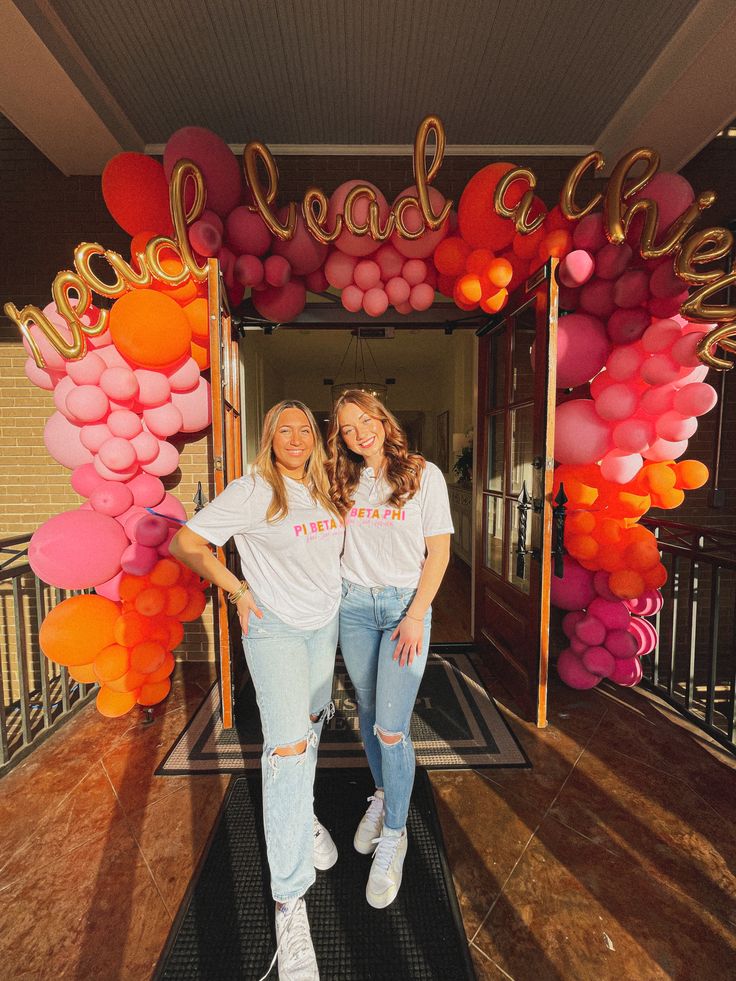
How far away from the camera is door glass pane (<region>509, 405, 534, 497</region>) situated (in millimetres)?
2656

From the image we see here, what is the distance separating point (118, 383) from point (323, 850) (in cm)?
223

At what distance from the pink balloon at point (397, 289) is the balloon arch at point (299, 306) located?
18 mm

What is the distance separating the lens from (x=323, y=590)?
1407mm

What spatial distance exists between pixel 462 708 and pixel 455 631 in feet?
3.40

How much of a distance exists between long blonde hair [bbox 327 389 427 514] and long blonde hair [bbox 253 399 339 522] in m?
0.04

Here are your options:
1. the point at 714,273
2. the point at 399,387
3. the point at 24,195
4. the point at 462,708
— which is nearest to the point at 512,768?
the point at 462,708

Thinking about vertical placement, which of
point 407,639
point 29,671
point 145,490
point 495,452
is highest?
point 495,452

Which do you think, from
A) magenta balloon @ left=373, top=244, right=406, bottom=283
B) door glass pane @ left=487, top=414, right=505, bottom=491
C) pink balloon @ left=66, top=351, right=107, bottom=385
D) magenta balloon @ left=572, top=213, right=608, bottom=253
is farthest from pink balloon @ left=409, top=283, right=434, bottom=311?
pink balloon @ left=66, top=351, right=107, bottom=385

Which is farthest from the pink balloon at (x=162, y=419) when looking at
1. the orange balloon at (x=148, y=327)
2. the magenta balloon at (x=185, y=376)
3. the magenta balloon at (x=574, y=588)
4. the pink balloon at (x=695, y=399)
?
the pink balloon at (x=695, y=399)

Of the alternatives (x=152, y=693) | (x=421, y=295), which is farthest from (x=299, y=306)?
(x=152, y=693)

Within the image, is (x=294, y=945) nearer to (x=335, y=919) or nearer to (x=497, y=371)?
(x=335, y=919)

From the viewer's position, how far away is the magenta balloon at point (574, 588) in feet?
8.45

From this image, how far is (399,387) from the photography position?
809 cm

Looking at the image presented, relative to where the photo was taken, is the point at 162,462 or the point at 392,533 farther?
the point at 162,462
